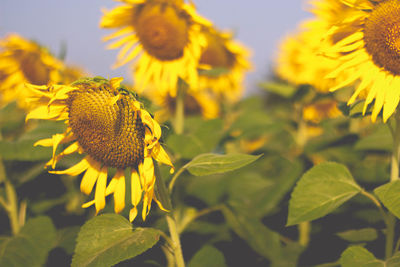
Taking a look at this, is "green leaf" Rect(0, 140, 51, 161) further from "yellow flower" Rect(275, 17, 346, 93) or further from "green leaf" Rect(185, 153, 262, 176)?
"yellow flower" Rect(275, 17, 346, 93)

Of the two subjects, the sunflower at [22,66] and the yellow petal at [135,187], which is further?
the sunflower at [22,66]

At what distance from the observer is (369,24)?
1361 millimetres

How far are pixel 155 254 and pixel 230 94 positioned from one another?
2.47 m

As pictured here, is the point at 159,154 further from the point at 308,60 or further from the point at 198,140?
the point at 308,60

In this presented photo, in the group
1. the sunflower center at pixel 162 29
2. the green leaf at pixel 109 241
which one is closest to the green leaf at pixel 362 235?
the green leaf at pixel 109 241

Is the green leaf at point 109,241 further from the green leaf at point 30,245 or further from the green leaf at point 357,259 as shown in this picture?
the green leaf at point 357,259

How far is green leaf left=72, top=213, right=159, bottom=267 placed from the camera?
112 cm

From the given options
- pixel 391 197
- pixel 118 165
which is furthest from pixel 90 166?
pixel 391 197

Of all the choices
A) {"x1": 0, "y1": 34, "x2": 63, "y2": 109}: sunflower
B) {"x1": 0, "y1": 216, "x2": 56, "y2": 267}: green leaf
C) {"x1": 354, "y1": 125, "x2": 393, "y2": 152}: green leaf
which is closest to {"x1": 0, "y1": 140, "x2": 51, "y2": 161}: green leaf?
{"x1": 0, "y1": 216, "x2": 56, "y2": 267}: green leaf

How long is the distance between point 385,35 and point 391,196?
1.75 ft

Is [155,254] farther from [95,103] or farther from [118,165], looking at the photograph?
[95,103]

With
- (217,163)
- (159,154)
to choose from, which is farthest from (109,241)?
(217,163)

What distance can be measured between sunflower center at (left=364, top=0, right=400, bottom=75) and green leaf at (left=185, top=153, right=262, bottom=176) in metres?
0.59

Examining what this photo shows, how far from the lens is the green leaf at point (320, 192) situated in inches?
51.9
